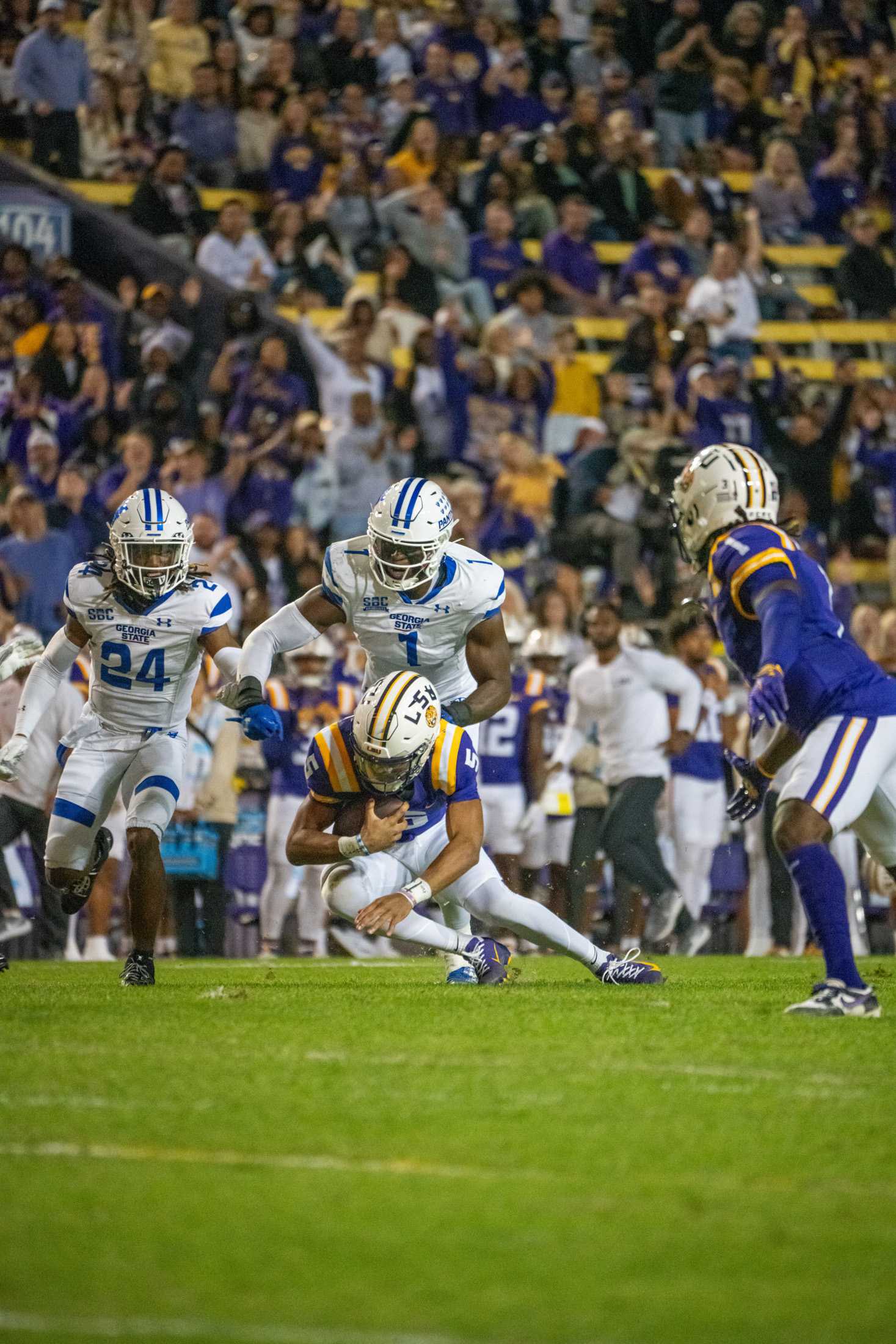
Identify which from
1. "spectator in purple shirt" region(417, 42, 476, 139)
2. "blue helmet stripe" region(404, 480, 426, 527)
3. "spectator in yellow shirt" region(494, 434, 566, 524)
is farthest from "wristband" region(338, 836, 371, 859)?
"spectator in purple shirt" region(417, 42, 476, 139)

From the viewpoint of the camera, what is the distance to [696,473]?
699cm

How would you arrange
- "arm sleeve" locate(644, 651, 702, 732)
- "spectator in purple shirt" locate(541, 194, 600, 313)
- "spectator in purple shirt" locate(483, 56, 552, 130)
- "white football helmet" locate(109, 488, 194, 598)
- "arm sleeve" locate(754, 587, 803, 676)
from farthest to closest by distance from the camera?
1. "spectator in purple shirt" locate(483, 56, 552, 130)
2. "spectator in purple shirt" locate(541, 194, 600, 313)
3. "arm sleeve" locate(644, 651, 702, 732)
4. "white football helmet" locate(109, 488, 194, 598)
5. "arm sleeve" locate(754, 587, 803, 676)

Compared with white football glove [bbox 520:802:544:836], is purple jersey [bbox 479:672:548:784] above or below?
above

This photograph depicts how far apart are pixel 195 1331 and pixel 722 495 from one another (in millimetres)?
4431

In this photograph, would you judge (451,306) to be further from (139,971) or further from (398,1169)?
(398,1169)

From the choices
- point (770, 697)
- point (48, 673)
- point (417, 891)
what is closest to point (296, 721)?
point (48, 673)

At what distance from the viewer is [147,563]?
844 cm

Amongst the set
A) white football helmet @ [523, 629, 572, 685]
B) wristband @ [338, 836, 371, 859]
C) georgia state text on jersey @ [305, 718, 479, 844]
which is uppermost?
georgia state text on jersey @ [305, 718, 479, 844]

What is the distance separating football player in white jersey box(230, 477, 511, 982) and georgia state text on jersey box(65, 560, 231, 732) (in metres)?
0.38

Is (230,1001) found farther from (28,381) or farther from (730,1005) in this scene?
(28,381)

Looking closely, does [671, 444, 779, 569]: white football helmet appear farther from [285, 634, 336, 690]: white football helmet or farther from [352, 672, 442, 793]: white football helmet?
[285, 634, 336, 690]: white football helmet

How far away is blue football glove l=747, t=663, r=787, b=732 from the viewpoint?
6156 mm

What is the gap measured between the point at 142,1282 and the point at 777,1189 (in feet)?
4.22

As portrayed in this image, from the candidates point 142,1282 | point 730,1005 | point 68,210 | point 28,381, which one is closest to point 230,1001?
point 730,1005
